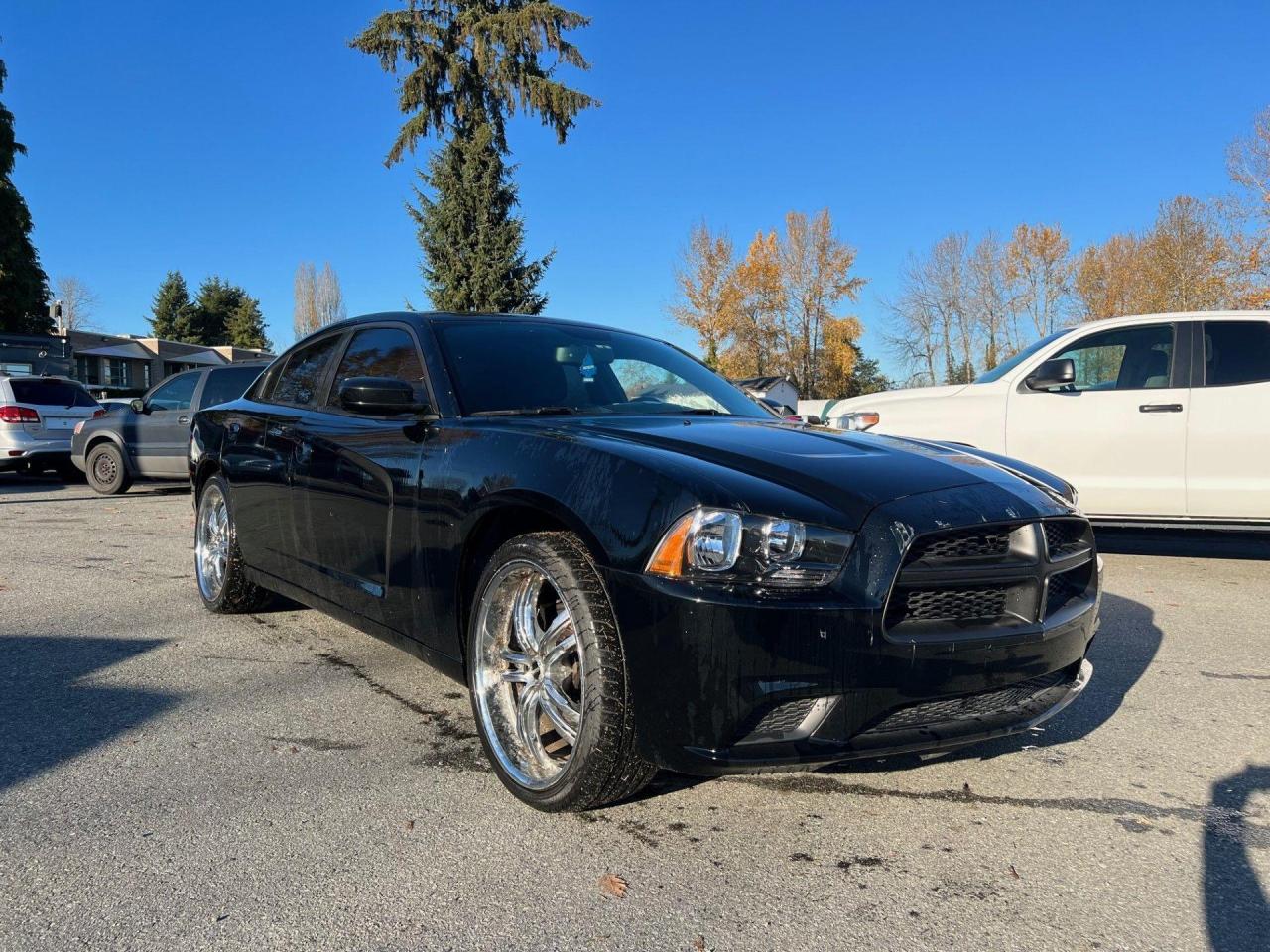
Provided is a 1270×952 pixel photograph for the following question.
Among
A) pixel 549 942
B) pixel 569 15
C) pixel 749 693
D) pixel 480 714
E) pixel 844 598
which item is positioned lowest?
pixel 549 942

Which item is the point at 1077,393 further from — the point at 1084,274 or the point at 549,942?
the point at 1084,274

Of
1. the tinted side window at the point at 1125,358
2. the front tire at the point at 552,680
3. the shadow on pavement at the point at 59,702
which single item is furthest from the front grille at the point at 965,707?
the tinted side window at the point at 1125,358

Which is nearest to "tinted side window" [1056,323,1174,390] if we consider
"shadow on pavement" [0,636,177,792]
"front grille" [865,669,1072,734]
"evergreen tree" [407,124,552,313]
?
"front grille" [865,669,1072,734]

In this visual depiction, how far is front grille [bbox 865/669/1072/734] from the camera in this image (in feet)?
7.73

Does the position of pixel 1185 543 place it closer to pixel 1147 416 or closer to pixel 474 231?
pixel 1147 416

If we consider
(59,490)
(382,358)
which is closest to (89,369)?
(59,490)

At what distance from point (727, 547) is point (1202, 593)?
16.7 ft

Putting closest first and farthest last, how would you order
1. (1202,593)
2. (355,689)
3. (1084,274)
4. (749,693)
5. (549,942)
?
(549,942) → (749,693) → (355,689) → (1202,593) → (1084,274)

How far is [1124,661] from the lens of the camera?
4.34 meters

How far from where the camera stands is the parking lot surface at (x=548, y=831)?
2.12 meters

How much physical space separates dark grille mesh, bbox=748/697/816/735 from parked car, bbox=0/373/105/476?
526 inches

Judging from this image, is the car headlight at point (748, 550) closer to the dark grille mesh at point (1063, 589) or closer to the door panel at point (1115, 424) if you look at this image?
the dark grille mesh at point (1063, 589)

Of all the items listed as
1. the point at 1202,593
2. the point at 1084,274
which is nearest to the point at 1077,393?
the point at 1202,593

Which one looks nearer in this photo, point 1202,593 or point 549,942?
point 549,942
